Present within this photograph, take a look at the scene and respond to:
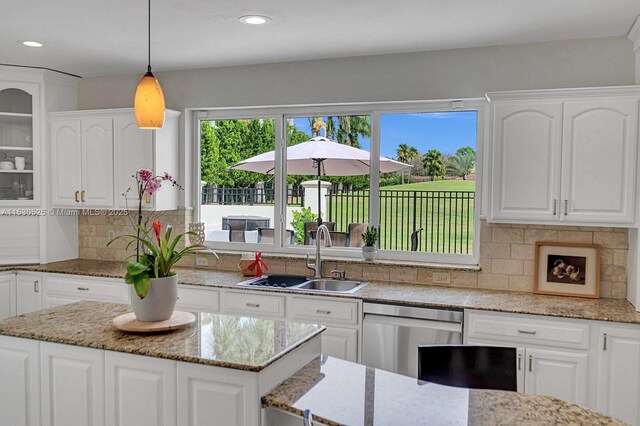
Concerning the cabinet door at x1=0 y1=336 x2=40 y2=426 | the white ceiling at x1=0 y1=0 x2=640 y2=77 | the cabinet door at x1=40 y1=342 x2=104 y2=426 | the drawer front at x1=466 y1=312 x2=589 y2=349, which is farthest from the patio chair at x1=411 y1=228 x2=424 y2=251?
the cabinet door at x1=0 y1=336 x2=40 y2=426

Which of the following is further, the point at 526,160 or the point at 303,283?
the point at 303,283

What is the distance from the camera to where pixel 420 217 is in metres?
4.05

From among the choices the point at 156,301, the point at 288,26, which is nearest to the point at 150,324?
the point at 156,301

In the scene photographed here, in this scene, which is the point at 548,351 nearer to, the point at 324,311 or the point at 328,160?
the point at 324,311

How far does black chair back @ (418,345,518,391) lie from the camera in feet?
6.61

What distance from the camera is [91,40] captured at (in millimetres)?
3635

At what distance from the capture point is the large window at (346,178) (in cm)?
393

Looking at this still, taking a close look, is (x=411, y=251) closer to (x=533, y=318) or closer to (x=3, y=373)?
(x=533, y=318)

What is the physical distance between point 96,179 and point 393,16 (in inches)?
115

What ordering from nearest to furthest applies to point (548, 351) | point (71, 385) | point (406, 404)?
point (406, 404)
point (71, 385)
point (548, 351)

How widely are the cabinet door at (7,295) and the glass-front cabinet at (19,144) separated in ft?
2.14

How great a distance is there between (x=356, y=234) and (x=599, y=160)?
1.86m

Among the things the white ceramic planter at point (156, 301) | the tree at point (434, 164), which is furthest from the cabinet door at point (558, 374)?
the white ceramic planter at point (156, 301)

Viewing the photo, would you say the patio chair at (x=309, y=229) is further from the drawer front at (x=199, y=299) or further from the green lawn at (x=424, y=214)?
the drawer front at (x=199, y=299)
